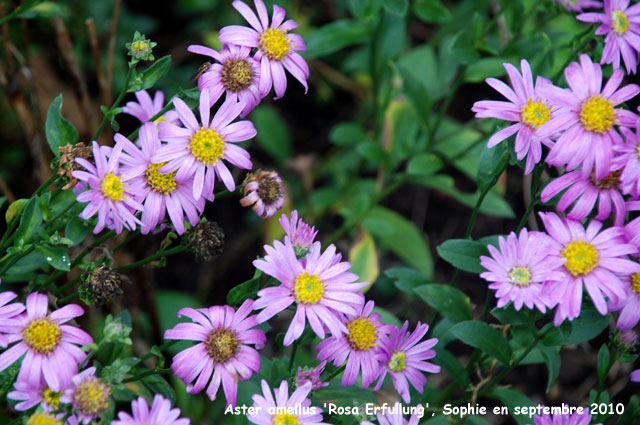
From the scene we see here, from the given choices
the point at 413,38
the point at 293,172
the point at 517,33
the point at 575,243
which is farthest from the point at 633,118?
the point at 413,38

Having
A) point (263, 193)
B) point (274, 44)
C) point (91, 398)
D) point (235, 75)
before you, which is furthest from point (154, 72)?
point (91, 398)

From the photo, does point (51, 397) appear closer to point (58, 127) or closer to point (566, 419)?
point (58, 127)

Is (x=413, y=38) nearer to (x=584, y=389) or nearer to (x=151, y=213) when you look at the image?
(x=584, y=389)

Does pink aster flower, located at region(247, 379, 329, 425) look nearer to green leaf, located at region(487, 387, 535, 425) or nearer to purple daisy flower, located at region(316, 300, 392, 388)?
purple daisy flower, located at region(316, 300, 392, 388)

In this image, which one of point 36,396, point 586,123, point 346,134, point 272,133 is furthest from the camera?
point 272,133

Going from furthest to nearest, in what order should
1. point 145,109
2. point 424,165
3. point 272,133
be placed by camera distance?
point 272,133
point 424,165
point 145,109

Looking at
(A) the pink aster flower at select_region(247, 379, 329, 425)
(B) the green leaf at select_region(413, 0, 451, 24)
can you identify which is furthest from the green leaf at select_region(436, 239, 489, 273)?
(B) the green leaf at select_region(413, 0, 451, 24)
